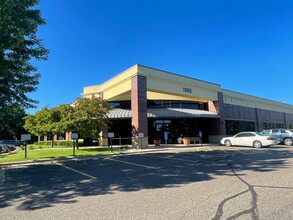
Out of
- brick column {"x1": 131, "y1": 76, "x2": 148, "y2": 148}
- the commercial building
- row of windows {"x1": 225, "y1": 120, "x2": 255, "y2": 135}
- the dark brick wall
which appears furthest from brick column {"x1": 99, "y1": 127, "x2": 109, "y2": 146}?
row of windows {"x1": 225, "y1": 120, "x2": 255, "y2": 135}

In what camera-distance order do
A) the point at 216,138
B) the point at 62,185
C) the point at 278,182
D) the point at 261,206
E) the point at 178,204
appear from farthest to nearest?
the point at 216,138 < the point at 62,185 < the point at 278,182 < the point at 178,204 < the point at 261,206

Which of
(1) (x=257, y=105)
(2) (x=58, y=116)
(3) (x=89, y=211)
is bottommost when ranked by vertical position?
(3) (x=89, y=211)

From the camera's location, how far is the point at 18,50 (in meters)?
12.8

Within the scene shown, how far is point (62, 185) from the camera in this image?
791 cm

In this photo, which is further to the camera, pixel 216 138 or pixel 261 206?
pixel 216 138

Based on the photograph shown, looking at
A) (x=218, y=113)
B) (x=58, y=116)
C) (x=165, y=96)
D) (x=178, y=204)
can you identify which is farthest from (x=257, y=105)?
(x=178, y=204)

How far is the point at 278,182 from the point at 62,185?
6.65 m

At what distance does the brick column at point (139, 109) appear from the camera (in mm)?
24406

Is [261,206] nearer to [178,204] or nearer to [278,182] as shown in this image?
[178,204]

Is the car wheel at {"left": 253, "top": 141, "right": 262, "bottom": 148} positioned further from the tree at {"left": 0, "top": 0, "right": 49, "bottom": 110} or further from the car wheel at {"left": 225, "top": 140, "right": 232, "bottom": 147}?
the tree at {"left": 0, "top": 0, "right": 49, "bottom": 110}

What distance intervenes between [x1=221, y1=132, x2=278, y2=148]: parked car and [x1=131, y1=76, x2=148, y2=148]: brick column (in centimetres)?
858

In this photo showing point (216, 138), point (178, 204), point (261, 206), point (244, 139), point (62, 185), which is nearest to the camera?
point (261, 206)

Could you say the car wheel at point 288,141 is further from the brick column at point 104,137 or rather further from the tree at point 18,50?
the tree at point 18,50

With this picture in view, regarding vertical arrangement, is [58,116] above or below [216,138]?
above
